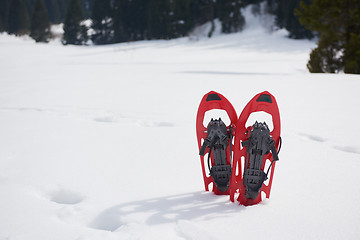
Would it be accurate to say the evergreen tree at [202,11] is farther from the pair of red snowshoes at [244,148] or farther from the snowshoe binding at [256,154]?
the snowshoe binding at [256,154]

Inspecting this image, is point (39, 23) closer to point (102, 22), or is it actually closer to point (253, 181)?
point (102, 22)

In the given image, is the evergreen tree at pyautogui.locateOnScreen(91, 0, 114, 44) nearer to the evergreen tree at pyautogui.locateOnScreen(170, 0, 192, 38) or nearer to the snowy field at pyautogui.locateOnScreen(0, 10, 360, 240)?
the evergreen tree at pyautogui.locateOnScreen(170, 0, 192, 38)

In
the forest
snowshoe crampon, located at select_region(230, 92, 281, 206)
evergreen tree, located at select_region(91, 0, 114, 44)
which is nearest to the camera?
snowshoe crampon, located at select_region(230, 92, 281, 206)

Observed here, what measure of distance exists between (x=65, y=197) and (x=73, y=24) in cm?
2876

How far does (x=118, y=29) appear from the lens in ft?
89.6

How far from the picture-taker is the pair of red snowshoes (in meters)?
1.66

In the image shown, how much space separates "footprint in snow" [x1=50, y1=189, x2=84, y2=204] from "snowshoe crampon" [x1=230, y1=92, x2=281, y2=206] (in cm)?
99

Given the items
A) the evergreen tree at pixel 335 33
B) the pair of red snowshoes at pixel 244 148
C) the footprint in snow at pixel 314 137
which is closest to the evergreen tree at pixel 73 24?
the evergreen tree at pixel 335 33

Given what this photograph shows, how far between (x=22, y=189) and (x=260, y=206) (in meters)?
1.52

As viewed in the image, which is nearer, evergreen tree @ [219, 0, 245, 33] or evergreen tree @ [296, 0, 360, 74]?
evergreen tree @ [296, 0, 360, 74]

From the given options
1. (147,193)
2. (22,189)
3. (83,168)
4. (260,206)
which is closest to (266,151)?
(260,206)

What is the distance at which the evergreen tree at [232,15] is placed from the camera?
2106 centimetres

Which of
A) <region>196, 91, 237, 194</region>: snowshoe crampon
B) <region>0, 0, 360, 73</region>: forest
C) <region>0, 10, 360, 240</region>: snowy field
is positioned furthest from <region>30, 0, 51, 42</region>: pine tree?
<region>196, 91, 237, 194</region>: snowshoe crampon

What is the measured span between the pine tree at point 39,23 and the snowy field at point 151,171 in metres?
28.1
